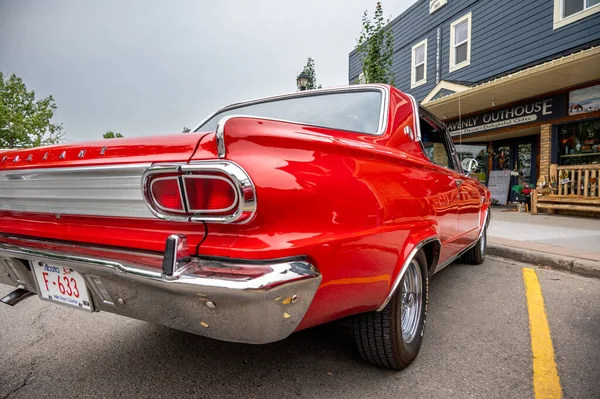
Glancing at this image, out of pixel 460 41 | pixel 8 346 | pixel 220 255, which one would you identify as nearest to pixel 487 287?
pixel 220 255

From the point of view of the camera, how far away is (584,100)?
7.56 meters

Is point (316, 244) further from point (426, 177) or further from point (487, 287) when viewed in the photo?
point (487, 287)

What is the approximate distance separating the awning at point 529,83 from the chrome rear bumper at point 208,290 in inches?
276

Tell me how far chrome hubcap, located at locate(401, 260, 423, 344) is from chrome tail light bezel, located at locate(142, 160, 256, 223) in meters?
1.30

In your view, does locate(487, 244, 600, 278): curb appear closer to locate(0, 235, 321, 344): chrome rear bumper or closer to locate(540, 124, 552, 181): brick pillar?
locate(0, 235, 321, 344): chrome rear bumper

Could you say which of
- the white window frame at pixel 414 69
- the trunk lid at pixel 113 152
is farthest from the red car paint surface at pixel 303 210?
the white window frame at pixel 414 69

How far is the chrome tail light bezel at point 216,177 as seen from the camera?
4.09 ft

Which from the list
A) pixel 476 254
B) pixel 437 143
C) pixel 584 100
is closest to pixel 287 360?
pixel 437 143

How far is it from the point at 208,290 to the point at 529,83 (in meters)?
8.40

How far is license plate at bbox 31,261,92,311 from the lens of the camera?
1.58m

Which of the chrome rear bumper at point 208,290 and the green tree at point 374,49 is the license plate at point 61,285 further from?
the green tree at point 374,49

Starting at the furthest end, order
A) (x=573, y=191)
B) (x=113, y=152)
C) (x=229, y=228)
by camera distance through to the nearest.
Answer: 1. (x=573, y=191)
2. (x=113, y=152)
3. (x=229, y=228)

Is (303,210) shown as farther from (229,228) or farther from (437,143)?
(437,143)

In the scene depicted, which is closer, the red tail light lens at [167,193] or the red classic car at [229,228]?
the red classic car at [229,228]
